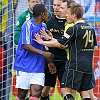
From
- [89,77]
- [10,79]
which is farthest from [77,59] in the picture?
[10,79]

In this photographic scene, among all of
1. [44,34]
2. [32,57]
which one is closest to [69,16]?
[44,34]

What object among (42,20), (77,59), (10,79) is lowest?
(10,79)

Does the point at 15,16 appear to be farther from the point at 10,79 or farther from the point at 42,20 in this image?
the point at 42,20

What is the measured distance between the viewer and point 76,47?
787cm

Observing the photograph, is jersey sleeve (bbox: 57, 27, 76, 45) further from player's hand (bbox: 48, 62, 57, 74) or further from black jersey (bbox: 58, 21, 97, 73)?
player's hand (bbox: 48, 62, 57, 74)

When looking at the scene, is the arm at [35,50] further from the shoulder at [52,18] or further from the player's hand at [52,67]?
the shoulder at [52,18]

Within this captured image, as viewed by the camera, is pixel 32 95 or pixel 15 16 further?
pixel 15 16

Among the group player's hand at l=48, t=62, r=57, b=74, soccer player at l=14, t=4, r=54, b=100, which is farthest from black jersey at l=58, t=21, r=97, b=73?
player's hand at l=48, t=62, r=57, b=74

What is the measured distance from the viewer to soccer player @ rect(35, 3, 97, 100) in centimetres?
782

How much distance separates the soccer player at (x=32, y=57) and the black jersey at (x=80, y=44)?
0.35 metres

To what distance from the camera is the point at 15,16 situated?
10.2 meters

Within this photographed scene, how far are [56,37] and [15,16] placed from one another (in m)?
1.81

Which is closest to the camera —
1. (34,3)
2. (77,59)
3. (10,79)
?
(77,59)

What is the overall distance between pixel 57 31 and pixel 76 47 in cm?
85
